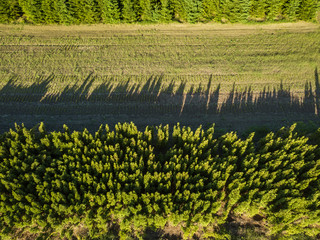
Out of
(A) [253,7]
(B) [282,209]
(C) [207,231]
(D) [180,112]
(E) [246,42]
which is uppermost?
(A) [253,7]

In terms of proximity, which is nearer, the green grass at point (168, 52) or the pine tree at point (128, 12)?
the green grass at point (168, 52)

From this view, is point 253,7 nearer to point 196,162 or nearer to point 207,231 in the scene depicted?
point 196,162

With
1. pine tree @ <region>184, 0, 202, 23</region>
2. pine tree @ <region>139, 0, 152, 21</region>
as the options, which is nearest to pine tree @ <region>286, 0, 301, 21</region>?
pine tree @ <region>184, 0, 202, 23</region>

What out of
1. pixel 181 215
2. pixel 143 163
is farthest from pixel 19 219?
pixel 181 215

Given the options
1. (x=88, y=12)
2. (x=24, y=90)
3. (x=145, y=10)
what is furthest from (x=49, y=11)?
(x=145, y=10)

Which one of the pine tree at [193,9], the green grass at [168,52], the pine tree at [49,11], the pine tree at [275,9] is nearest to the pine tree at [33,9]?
the pine tree at [49,11]

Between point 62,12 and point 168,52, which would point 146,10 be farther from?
point 62,12

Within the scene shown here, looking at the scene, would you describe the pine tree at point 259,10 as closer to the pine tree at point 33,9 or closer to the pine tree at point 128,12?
the pine tree at point 128,12

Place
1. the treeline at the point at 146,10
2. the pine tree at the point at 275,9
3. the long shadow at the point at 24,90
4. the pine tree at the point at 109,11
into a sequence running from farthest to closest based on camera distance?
the pine tree at the point at 275,9
the treeline at the point at 146,10
the pine tree at the point at 109,11
the long shadow at the point at 24,90
